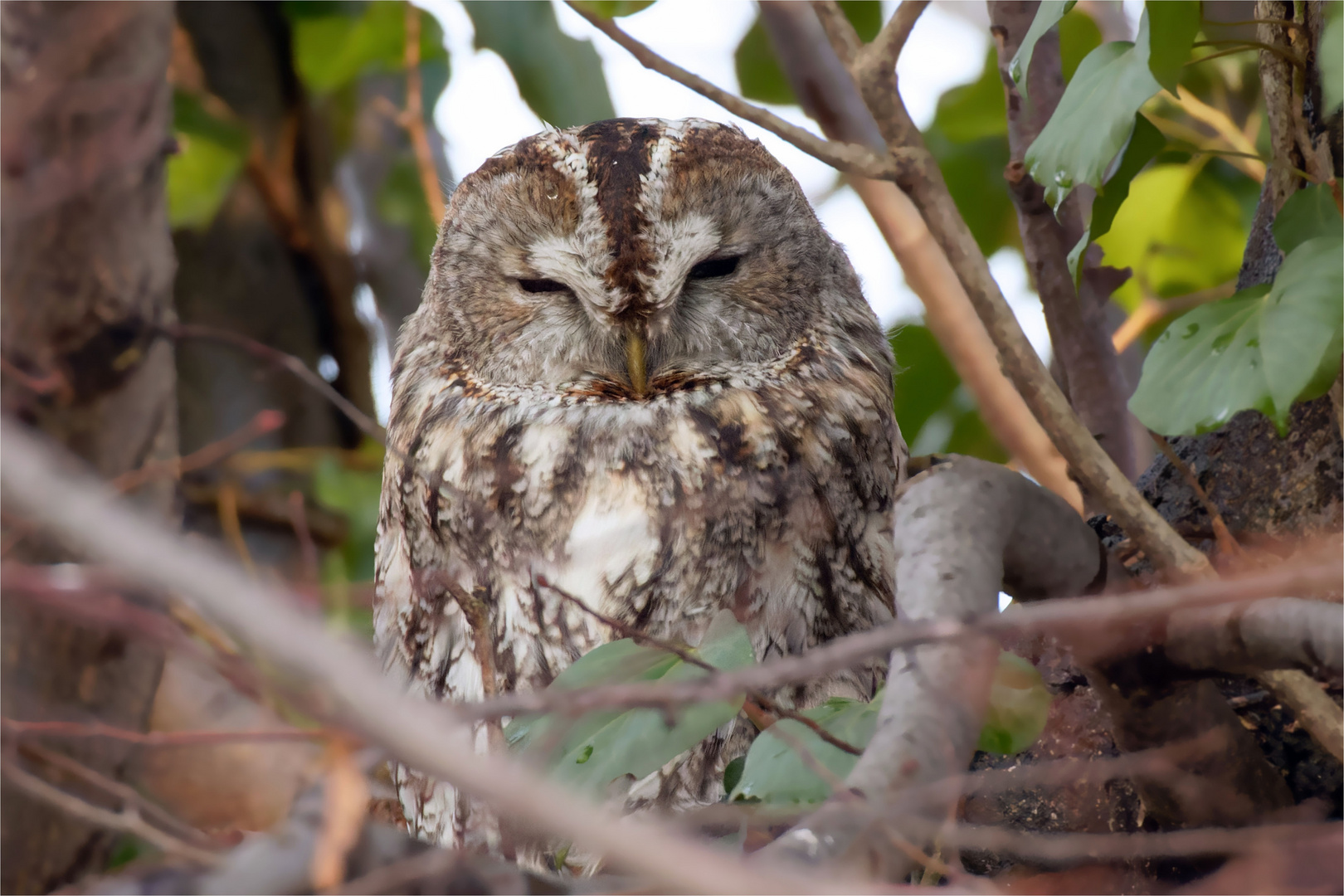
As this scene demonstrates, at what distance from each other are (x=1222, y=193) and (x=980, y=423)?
0.56 meters

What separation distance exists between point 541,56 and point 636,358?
887 millimetres

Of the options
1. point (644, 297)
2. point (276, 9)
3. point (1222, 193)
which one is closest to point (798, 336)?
point (644, 297)

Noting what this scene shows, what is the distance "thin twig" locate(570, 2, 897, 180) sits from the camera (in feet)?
3.29

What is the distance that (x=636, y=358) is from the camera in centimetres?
150

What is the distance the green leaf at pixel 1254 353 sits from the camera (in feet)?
2.94

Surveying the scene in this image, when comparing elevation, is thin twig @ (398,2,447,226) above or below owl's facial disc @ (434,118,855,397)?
above

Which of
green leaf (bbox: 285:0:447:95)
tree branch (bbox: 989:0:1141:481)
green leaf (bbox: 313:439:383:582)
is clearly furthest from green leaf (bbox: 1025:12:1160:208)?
green leaf (bbox: 285:0:447:95)

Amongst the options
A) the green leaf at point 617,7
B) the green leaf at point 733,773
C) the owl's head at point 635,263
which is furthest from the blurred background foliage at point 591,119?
the green leaf at point 733,773

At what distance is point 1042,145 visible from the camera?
39.8 inches

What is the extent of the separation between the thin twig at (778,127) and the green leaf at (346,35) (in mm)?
1871

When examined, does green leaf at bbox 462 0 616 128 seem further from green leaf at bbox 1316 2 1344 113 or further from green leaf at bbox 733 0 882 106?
green leaf at bbox 1316 2 1344 113

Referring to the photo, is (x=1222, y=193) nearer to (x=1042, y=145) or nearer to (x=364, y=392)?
(x=1042, y=145)

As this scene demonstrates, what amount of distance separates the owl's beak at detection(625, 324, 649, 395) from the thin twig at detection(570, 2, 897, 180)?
1.43 ft

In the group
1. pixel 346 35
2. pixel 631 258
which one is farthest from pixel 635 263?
pixel 346 35
